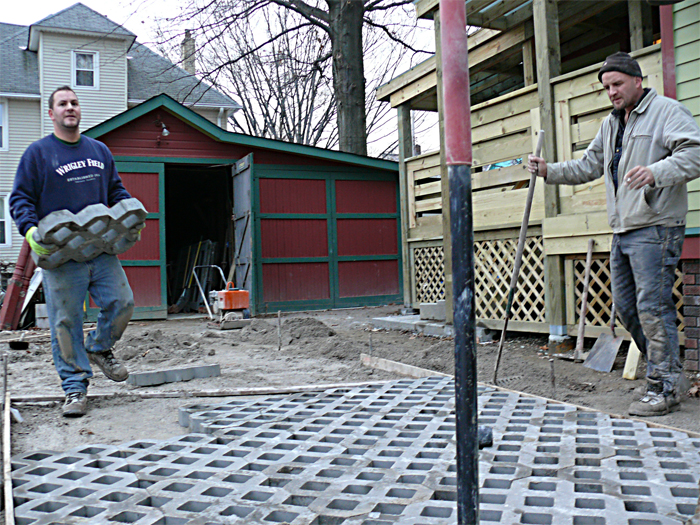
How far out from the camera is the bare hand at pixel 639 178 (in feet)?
10.6

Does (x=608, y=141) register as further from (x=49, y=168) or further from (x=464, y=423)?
(x=49, y=168)

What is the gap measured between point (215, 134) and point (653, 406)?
397 inches

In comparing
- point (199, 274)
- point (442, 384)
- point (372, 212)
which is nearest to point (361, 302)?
point (372, 212)

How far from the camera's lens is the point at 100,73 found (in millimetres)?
19969

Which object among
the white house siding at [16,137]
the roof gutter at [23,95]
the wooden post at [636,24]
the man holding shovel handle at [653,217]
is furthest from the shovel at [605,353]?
the roof gutter at [23,95]

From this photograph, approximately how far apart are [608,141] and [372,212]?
30.9 feet

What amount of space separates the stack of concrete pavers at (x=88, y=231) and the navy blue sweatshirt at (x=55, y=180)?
0.12 metres

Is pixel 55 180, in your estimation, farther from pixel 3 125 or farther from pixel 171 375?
pixel 3 125

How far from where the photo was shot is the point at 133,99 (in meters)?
20.6

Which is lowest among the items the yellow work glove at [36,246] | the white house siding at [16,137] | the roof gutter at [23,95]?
the yellow work glove at [36,246]

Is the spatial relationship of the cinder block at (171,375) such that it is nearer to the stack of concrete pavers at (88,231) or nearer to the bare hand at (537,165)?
the stack of concrete pavers at (88,231)

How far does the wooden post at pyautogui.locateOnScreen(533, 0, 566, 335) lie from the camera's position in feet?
20.7

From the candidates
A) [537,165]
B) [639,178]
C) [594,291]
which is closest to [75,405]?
[537,165]

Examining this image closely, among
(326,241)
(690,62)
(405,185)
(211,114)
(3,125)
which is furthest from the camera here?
(211,114)
